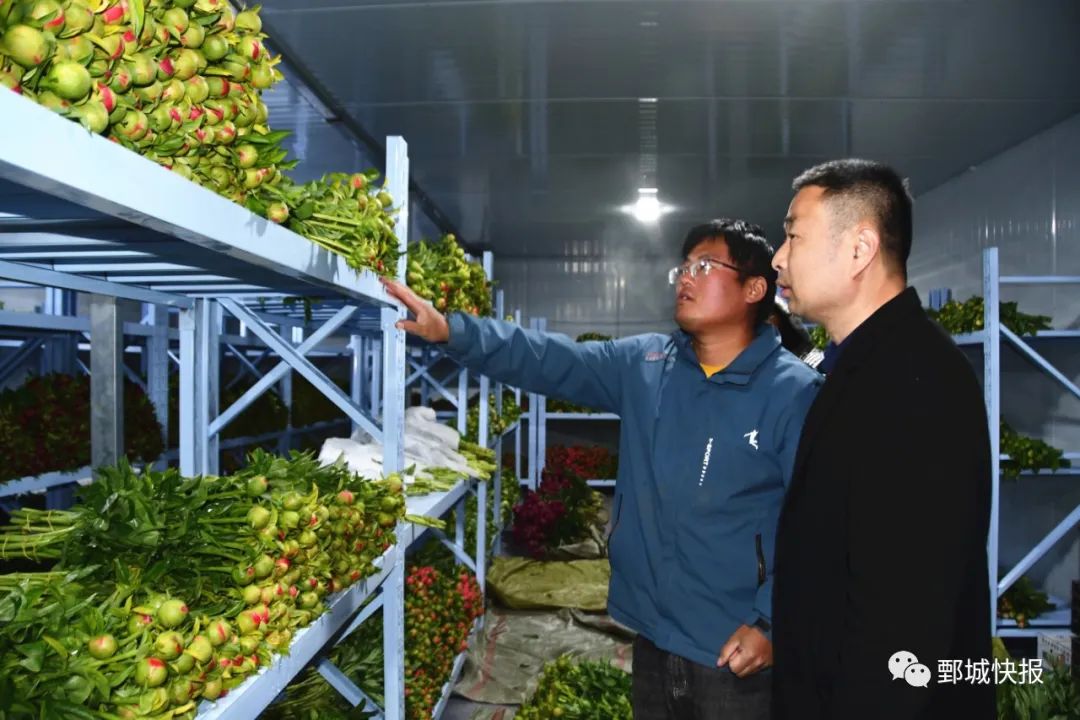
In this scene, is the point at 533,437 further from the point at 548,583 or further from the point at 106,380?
the point at 106,380

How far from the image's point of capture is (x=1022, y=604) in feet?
20.8

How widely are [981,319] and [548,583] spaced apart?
444cm

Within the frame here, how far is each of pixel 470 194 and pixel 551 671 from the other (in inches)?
227

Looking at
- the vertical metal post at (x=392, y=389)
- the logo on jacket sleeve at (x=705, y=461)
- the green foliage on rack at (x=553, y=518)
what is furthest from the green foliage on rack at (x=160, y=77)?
the green foliage on rack at (x=553, y=518)

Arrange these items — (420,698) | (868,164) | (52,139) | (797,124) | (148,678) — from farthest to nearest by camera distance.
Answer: (797,124) < (420,698) < (868,164) < (148,678) < (52,139)

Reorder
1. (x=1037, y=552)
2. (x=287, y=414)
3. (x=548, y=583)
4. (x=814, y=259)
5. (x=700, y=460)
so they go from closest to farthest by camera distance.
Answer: (x=814, y=259)
(x=700, y=460)
(x=1037, y=552)
(x=548, y=583)
(x=287, y=414)

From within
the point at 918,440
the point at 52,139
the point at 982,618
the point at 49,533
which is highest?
the point at 52,139

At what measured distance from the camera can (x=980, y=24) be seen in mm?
4340

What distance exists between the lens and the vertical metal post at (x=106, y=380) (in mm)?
2355

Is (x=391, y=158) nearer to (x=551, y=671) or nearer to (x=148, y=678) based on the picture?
(x=148, y=678)

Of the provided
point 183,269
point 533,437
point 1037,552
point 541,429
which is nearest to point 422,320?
point 183,269

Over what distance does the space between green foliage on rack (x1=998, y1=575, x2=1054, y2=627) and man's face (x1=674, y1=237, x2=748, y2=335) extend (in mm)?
5265

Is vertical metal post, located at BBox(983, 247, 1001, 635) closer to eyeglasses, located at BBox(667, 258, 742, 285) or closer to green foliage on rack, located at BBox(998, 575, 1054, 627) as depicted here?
green foliage on rack, located at BBox(998, 575, 1054, 627)

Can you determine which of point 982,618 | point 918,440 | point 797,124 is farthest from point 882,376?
point 797,124
